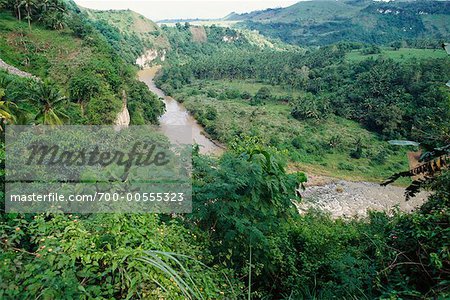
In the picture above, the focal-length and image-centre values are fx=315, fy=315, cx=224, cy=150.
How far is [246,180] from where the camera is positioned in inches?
246

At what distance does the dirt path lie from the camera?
2865 centimetres

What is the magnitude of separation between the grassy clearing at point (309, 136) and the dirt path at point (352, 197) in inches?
88.1

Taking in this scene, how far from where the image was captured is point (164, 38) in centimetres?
12281

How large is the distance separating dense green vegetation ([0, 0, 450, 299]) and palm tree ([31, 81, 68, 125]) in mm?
87

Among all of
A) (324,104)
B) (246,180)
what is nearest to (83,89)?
(246,180)

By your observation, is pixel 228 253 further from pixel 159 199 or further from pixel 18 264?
pixel 18 264

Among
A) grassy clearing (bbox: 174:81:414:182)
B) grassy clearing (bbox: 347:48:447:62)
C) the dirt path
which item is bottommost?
the dirt path

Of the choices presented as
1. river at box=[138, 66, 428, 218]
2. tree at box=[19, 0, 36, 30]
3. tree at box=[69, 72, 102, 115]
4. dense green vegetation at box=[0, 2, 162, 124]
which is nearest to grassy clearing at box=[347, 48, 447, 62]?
river at box=[138, 66, 428, 218]

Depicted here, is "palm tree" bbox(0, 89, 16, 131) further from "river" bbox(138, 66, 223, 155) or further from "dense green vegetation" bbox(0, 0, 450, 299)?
"river" bbox(138, 66, 223, 155)

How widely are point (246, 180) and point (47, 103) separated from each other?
17443 millimetres

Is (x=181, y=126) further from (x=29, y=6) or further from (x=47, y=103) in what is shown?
(x=47, y=103)

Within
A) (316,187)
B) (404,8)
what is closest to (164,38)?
(316,187)

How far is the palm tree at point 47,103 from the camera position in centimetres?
1870

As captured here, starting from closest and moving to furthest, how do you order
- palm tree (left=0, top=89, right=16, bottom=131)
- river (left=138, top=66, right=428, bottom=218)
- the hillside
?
palm tree (left=0, top=89, right=16, bottom=131) < river (left=138, top=66, right=428, bottom=218) < the hillside
